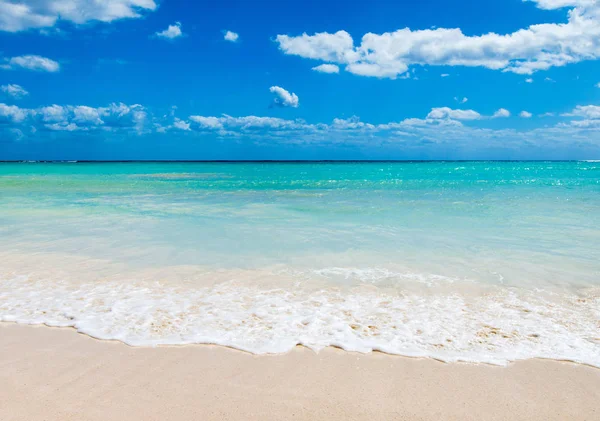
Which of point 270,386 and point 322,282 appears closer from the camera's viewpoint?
point 270,386

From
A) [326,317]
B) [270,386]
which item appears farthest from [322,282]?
[270,386]

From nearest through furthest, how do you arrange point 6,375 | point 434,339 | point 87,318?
point 6,375 → point 434,339 → point 87,318

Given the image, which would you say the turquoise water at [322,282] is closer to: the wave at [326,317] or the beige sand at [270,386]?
the wave at [326,317]

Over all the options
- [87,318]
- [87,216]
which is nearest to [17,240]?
[87,216]

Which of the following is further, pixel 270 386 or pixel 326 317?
pixel 326 317

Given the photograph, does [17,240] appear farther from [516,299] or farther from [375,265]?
[516,299]

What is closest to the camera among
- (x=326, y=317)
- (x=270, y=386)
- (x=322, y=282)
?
(x=270, y=386)

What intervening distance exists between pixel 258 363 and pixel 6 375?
2211 mm

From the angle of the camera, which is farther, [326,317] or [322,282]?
[322,282]

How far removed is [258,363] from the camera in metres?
3.88

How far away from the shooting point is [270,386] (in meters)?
3.49

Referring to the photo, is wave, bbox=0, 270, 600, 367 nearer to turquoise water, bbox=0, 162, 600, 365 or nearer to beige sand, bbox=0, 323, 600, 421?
turquoise water, bbox=0, 162, 600, 365

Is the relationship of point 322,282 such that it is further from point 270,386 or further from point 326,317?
point 270,386

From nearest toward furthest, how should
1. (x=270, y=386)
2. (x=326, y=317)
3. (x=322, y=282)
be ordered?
(x=270, y=386) → (x=326, y=317) → (x=322, y=282)
